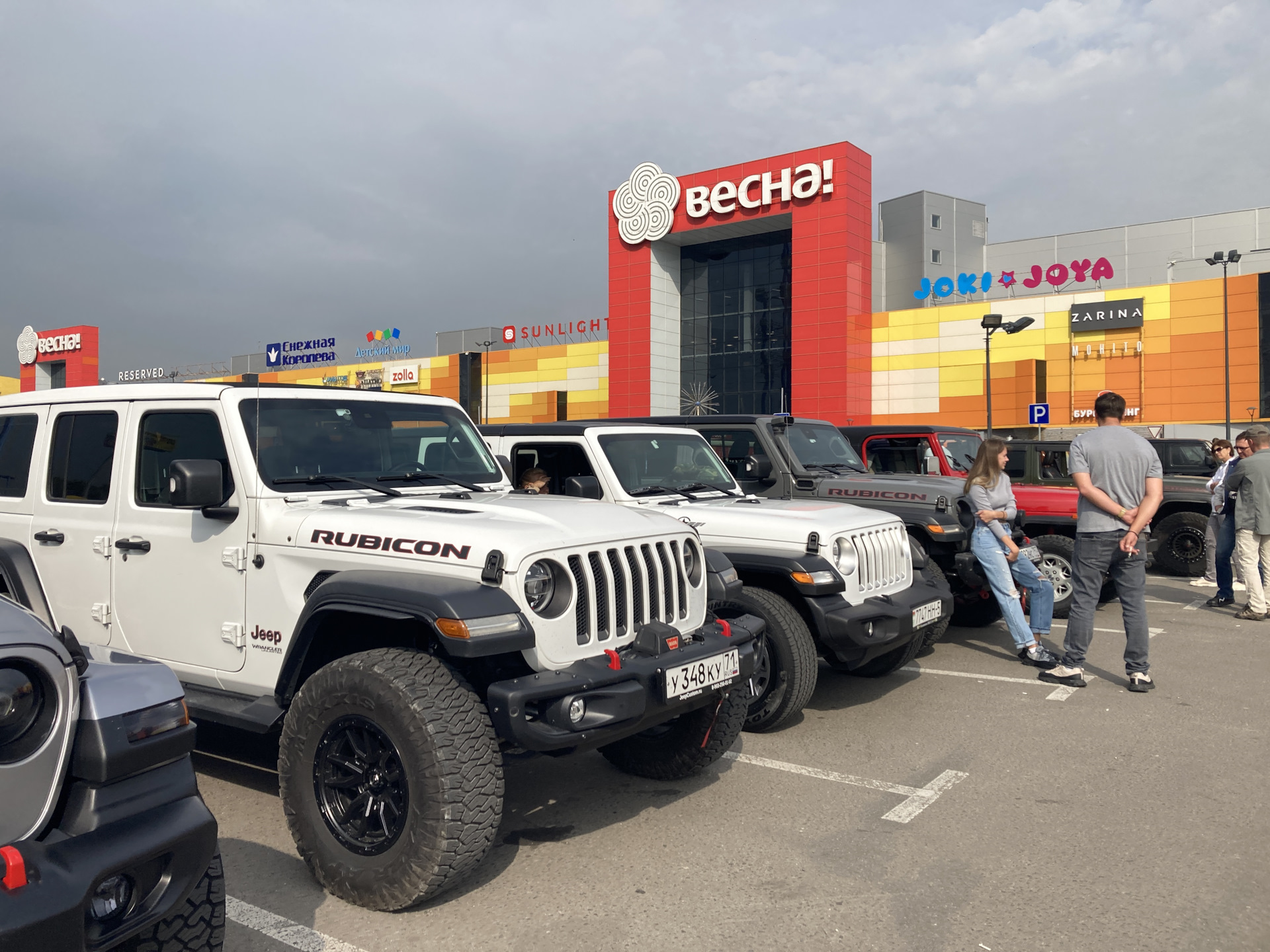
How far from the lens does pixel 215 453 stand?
418cm

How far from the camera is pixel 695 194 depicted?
4003cm

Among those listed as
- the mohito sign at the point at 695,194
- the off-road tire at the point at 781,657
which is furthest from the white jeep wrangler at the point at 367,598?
the mohito sign at the point at 695,194

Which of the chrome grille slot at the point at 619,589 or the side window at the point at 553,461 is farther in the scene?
the side window at the point at 553,461

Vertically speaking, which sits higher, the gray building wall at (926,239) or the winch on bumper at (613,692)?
the gray building wall at (926,239)

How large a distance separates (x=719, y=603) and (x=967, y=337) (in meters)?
34.4

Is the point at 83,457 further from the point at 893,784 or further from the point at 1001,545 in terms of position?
the point at 1001,545

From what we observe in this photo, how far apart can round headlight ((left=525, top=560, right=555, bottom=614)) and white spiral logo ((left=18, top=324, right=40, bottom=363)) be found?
78.5 metres

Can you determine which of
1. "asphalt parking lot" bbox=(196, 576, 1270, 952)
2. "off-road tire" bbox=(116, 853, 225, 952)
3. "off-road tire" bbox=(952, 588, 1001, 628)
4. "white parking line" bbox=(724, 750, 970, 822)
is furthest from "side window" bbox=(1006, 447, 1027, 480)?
"off-road tire" bbox=(116, 853, 225, 952)

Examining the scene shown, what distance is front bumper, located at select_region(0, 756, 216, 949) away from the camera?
1.94 m

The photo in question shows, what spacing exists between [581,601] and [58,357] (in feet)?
251

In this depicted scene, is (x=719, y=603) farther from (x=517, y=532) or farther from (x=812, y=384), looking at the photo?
(x=812, y=384)

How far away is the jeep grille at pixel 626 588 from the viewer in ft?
12.0

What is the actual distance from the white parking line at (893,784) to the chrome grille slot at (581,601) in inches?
69.6

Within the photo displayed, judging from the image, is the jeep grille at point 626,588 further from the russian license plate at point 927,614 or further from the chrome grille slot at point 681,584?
the russian license plate at point 927,614
